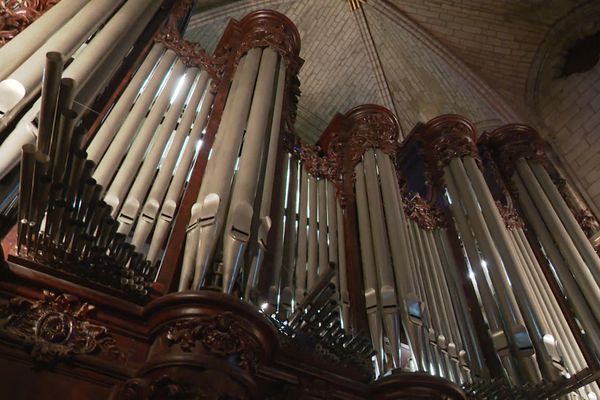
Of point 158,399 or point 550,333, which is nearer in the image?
point 158,399

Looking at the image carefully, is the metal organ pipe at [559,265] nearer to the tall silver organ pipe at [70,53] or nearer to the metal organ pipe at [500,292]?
the metal organ pipe at [500,292]

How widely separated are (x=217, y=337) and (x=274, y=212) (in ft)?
6.19

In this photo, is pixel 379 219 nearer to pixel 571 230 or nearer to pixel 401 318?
pixel 401 318

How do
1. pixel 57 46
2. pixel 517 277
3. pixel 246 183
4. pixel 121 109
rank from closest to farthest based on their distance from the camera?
pixel 57 46 < pixel 246 183 < pixel 121 109 < pixel 517 277

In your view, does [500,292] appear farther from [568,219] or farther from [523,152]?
[523,152]

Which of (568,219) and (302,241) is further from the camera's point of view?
(568,219)

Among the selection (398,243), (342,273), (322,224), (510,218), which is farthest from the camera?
(510,218)

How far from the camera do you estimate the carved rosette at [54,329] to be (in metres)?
2.49

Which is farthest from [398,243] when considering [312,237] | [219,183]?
[219,183]

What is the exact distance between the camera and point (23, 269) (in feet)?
8.77

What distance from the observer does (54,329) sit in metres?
2.59

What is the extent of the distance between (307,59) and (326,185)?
147 inches

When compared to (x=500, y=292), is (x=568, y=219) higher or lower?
higher

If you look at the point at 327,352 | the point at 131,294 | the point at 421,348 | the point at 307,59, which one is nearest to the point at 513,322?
the point at 421,348
